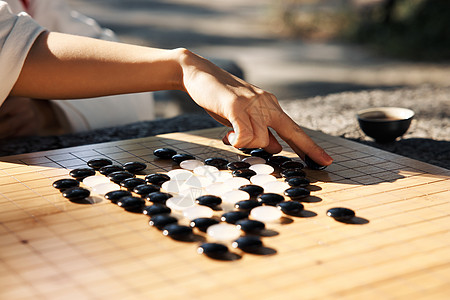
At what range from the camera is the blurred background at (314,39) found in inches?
215

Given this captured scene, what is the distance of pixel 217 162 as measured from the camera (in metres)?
1.30

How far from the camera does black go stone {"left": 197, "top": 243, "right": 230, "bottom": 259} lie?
0.84 meters

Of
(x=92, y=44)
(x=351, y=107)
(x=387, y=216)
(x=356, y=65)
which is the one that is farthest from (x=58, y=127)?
(x=356, y=65)

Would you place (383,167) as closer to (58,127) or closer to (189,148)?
(189,148)

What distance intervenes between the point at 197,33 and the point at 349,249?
733 centimetres

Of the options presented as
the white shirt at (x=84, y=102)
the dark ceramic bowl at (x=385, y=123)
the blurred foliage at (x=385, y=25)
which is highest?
the blurred foliage at (x=385, y=25)

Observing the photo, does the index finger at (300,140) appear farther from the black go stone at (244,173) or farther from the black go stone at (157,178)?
the black go stone at (157,178)

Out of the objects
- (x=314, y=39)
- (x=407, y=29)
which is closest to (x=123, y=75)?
(x=407, y=29)

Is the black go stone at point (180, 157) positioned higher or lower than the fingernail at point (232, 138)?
lower

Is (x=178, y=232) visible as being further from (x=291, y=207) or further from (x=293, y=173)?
(x=293, y=173)

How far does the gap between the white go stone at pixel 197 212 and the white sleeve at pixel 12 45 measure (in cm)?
69

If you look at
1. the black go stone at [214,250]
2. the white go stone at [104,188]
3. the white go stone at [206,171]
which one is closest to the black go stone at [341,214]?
the black go stone at [214,250]

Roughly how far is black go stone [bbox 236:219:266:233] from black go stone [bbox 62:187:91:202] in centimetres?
34

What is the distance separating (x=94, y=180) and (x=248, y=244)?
1.52 ft
